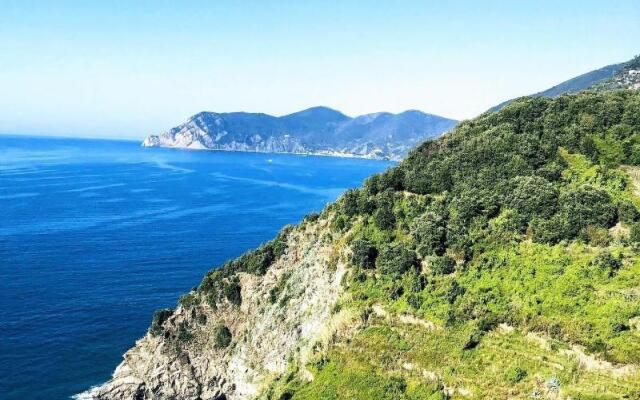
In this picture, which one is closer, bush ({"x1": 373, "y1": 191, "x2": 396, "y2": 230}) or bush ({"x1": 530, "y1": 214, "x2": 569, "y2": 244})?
bush ({"x1": 530, "y1": 214, "x2": 569, "y2": 244})

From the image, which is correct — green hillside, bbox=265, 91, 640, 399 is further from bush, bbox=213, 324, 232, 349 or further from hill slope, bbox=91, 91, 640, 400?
bush, bbox=213, 324, 232, 349

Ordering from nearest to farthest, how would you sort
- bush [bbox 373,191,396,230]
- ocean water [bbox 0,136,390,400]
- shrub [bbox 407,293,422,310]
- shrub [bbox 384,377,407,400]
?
shrub [bbox 384,377,407,400], shrub [bbox 407,293,422,310], bush [bbox 373,191,396,230], ocean water [bbox 0,136,390,400]

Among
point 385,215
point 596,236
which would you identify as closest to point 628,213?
point 596,236

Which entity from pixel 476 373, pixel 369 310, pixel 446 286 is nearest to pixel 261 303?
pixel 369 310

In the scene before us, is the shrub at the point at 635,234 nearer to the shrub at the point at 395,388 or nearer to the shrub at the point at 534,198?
the shrub at the point at 534,198

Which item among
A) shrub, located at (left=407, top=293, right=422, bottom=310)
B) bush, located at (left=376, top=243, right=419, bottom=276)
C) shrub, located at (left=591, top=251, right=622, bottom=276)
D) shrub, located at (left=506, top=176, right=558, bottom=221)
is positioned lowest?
shrub, located at (left=407, top=293, right=422, bottom=310)

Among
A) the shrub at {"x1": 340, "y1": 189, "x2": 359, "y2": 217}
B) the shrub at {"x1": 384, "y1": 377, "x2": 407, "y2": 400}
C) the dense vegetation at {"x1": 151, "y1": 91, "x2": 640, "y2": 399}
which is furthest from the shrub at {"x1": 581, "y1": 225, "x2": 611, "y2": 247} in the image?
the shrub at {"x1": 340, "y1": 189, "x2": 359, "y2": 217}

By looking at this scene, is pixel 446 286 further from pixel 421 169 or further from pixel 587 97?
pixel 587 97
